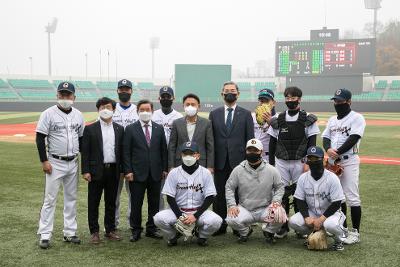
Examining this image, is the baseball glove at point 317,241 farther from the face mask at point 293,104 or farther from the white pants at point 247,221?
the face mask at point 293,104

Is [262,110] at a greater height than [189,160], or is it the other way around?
[262,110]

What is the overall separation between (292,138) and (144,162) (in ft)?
6.80

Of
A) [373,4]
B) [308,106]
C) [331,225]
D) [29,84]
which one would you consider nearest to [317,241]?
[331,225]

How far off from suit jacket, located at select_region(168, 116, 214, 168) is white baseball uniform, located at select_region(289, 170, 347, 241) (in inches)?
51.4

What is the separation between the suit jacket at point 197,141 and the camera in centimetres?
655

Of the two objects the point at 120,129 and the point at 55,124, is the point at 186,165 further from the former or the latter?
the point at 55,124

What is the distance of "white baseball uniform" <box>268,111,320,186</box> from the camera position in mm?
6527

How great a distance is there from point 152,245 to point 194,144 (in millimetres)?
1433

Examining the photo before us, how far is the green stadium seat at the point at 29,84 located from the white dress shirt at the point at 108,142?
64749 millimetres

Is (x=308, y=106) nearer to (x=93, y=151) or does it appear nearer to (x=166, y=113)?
(x=166, y=113)

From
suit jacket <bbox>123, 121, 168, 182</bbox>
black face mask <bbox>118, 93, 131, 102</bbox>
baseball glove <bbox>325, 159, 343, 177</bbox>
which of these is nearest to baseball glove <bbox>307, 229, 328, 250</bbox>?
baseball glove <bbox>325, 159, 343, 177</bbox>

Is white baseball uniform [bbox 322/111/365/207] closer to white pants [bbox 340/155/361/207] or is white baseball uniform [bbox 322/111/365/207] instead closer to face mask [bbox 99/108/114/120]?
white pants [bbox 340/155/361/207]

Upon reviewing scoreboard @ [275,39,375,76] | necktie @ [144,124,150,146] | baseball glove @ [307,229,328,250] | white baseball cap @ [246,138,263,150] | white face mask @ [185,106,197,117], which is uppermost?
scoreboard @ [275,39,375,76]

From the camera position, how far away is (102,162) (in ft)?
20.5
